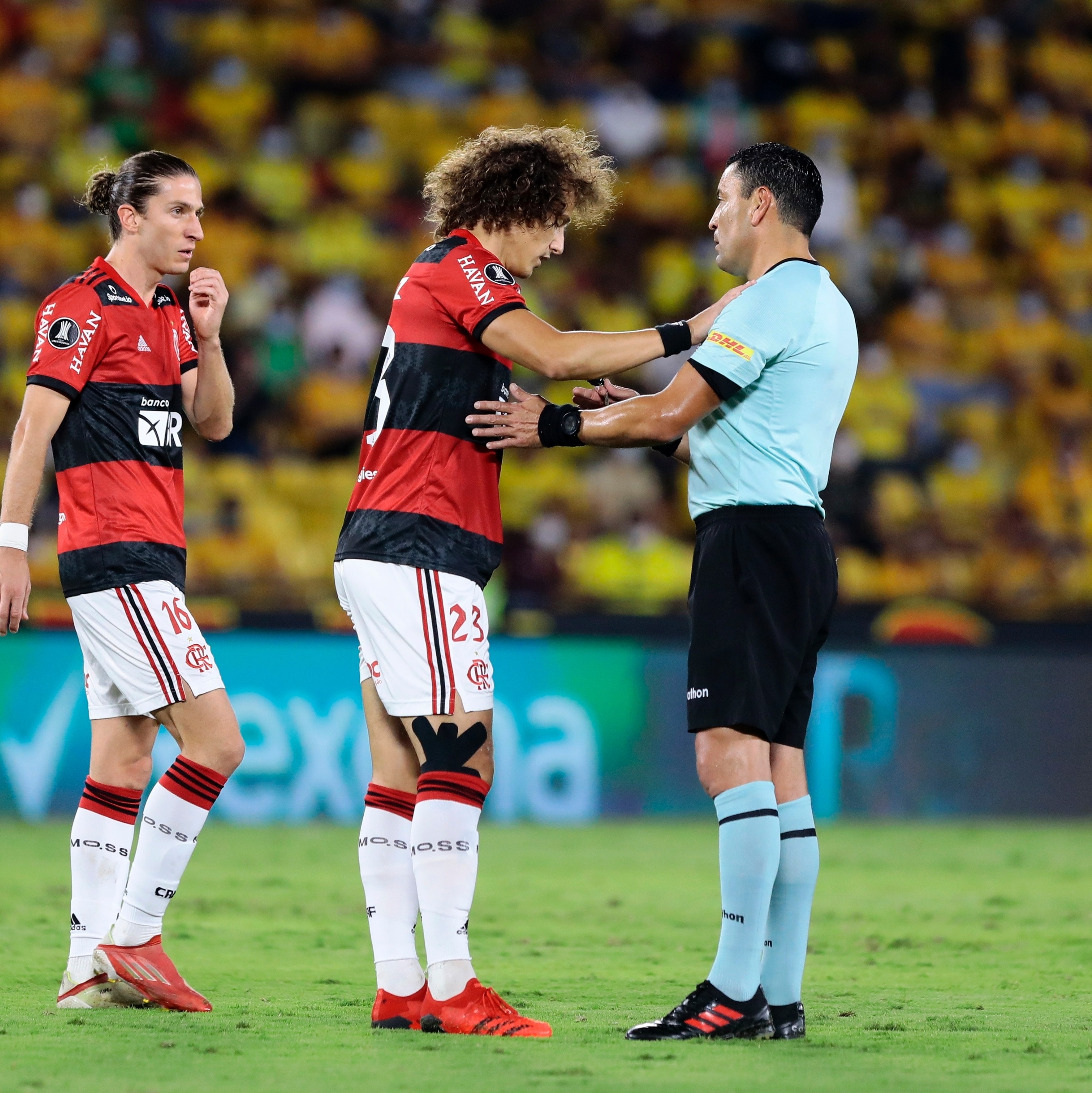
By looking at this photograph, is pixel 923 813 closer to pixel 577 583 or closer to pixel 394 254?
pixel 577 583

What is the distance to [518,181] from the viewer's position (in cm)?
470

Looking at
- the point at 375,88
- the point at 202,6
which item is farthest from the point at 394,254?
the point at 202,6

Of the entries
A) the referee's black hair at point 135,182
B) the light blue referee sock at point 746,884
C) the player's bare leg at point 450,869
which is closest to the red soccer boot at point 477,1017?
the player's bare leg at point 450,869

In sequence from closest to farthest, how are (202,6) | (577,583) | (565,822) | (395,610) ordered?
(395,610) < (565,822) < (577,583) < (202,6)

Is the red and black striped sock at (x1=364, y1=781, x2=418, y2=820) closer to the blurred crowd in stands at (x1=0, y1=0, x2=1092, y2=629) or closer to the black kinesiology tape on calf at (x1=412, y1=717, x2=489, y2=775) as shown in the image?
→ the black kinesiology tape on calf at (x1=412, y1=717, x2=489, y2=775)

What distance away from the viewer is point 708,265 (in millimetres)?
15180

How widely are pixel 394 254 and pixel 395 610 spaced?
10.5 metres

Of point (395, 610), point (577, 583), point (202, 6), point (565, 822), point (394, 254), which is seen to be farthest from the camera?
point (202, 6)

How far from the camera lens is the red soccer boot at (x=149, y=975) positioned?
4.79 meters

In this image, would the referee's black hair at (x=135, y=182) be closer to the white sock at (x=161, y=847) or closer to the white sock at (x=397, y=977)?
the white sock at (x=161, y=847)

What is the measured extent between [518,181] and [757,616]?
1368 mm

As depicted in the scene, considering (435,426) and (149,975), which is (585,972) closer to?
(149,975)

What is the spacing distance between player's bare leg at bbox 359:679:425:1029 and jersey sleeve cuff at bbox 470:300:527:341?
996 millimetres

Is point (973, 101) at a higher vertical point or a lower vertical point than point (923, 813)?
higher
